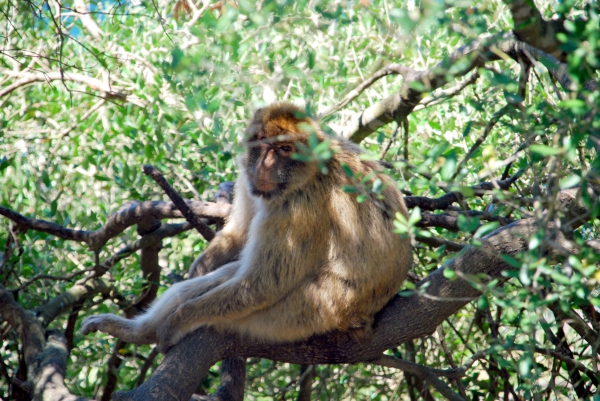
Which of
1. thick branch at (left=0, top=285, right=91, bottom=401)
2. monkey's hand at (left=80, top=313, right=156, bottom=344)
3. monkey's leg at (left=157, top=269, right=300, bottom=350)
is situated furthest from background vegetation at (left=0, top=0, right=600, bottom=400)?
monkey's leg at (left=157, top=269, right=300, bottom=350)

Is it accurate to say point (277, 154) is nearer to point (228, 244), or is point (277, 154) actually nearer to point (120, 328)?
A: point (228, 244)

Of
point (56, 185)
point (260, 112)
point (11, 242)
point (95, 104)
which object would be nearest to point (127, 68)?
point (95, 104)

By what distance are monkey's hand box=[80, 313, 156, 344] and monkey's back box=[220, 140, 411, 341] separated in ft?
2.71

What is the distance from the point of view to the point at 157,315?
461 cm

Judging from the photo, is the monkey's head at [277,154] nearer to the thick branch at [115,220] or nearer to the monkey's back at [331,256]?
the monkey's back at [331,256]

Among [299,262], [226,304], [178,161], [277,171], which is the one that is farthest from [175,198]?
[178,161]

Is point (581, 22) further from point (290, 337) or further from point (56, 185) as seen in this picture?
point (56, 185)

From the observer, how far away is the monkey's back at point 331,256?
4.29 m

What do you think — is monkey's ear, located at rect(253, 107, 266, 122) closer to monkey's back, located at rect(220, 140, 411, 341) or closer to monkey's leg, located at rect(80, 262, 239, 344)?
monkey's back, located at rect(220, 140, 411, 341)

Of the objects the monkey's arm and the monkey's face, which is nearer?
the monkey's face

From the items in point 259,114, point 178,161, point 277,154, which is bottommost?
point 277,154

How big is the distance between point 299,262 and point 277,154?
84 cm

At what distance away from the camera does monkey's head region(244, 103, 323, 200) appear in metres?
4.52

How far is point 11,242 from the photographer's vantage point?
19.0 feet
